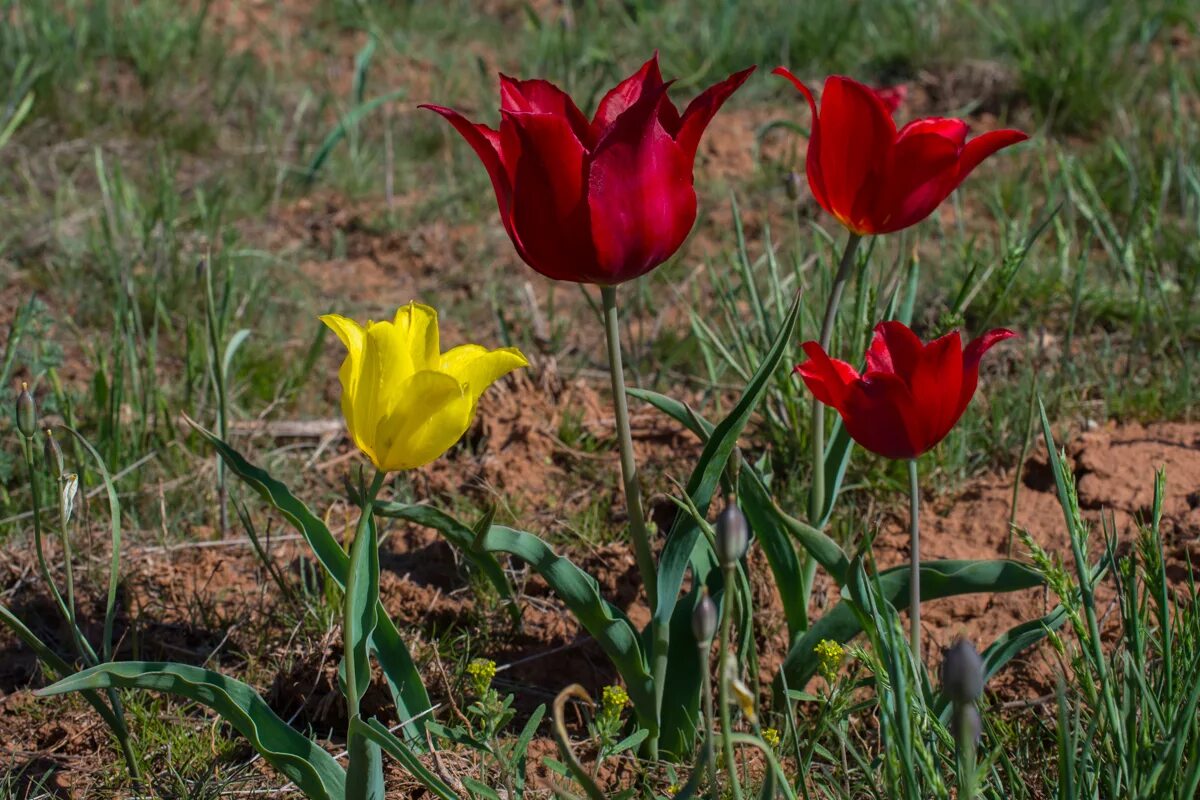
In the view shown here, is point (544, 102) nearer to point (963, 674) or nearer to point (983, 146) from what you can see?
point (983, 146)

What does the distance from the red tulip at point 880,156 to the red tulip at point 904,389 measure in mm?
187

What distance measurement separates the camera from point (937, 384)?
1.48m

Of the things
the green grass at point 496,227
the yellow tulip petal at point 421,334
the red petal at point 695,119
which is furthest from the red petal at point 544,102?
the green grass at point 496,227

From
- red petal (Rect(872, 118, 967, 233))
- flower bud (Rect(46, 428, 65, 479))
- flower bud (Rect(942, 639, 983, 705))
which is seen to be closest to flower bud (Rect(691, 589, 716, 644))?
flower bud (Rect(942, 639, 983, 705))

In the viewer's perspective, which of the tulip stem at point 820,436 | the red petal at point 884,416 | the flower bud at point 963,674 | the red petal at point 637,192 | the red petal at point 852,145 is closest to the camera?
the flower bud at point 963,674

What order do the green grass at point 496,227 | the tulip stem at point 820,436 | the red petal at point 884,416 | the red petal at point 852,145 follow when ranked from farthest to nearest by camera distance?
the green grass at point 496,227 → the tulip stem at point 820,436 → the red petal at point 852,145 → the red petal at point 884,416

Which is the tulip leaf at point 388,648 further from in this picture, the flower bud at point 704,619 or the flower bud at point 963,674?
the flower bud at point 963,674

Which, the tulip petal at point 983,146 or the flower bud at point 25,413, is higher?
the tulip petal at point 983,146

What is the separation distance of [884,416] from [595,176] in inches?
17.4

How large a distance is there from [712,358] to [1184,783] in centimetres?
148

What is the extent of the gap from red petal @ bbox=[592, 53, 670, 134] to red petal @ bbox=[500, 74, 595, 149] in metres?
0.02

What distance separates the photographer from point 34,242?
3215 mm

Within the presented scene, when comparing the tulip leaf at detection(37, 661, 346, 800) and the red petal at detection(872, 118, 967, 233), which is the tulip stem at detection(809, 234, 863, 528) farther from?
the tulip leaf at detection(37, 661, 346, 800)

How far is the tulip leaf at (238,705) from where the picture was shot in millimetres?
1390
